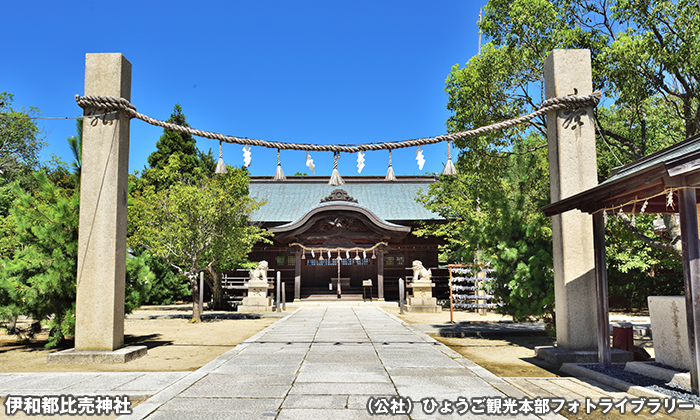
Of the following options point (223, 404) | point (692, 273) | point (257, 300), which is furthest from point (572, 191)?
point (257, 300)

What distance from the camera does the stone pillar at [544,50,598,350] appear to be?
23.9 feet

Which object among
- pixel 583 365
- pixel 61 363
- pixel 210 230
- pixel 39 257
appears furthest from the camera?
pixel 210 230

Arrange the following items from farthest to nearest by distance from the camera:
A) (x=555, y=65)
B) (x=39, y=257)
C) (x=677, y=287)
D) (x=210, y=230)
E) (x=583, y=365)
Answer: (x=677, y=287), (x=210, y=230), (x=39, y=257), (x=555, y=65), (x=583, y=365)

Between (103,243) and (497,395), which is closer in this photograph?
(497,395)

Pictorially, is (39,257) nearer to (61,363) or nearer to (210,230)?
(61,363)

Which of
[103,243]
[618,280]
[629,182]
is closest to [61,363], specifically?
[103,243]

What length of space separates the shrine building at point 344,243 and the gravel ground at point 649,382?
17.0m

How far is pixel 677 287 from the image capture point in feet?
57.2

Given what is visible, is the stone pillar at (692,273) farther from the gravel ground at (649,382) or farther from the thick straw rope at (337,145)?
the thick straw rope at (337,145)

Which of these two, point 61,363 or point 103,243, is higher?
point 103,243

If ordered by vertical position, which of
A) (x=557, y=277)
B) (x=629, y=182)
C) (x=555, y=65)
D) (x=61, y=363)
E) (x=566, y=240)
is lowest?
(x=61, y=363)

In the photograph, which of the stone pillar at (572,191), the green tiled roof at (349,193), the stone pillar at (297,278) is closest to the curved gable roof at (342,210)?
the stone pillar at (297,278)

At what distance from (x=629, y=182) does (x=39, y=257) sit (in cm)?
983

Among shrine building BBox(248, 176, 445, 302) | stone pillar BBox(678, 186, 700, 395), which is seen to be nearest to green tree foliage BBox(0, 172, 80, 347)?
stone pillar BBox(678, 186, 700, 395)
